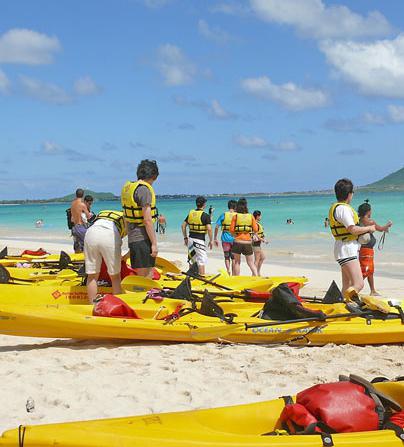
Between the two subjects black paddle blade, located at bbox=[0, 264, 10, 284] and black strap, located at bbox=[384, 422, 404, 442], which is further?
black paddle blade, located at bbox=[0, 264, 10, 284]

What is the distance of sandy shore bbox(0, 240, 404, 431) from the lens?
408 cm

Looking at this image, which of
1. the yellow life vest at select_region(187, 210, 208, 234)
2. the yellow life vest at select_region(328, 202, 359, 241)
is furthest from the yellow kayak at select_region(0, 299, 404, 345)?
the yellow life vest at select_region(187, 210, 208, 234)

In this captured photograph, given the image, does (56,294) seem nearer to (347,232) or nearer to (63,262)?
(63,262)

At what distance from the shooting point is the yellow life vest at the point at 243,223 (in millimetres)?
9734

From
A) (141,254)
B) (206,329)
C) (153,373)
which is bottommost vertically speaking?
(153,373)

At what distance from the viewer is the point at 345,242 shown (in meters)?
6.07

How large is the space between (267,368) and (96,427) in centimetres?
235

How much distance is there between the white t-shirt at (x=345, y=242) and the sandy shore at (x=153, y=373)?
103 centimetres

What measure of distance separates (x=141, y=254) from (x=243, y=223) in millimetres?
3637

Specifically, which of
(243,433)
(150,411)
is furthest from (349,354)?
(243,433)

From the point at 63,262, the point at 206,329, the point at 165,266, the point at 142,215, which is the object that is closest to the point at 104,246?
the point at 142,215

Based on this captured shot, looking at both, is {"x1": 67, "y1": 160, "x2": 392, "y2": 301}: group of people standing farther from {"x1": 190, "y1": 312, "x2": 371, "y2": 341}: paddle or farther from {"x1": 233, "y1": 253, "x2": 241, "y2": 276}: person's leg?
{"x1": 233, "y1": 253, "x2": 241, "y2": 276}: person's leg

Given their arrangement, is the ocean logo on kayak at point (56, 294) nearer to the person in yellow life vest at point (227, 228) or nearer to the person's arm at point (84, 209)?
the person in yellow life vest at point (227, 228)

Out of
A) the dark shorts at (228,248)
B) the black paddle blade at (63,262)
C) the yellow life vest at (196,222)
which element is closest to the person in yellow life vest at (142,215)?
the black paddle blade at (63,262)
